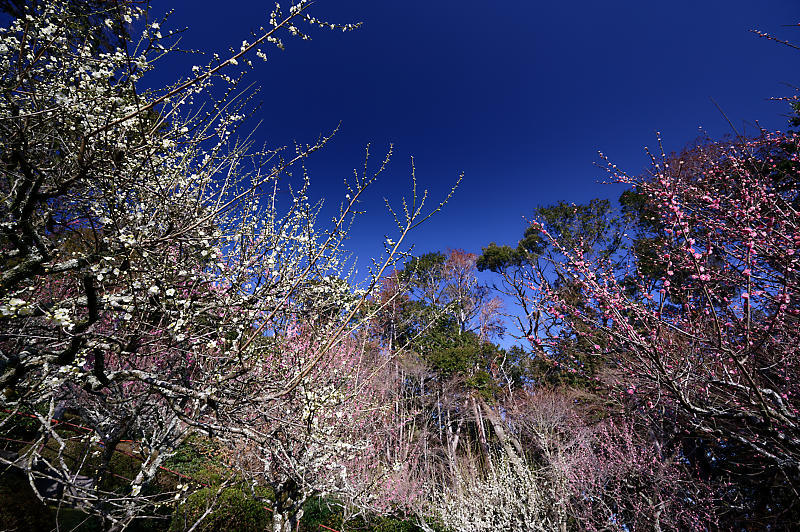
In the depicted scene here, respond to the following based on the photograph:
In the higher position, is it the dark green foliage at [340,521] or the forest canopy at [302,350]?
the forest canopy at [302,350]

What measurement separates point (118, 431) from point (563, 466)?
366 inches

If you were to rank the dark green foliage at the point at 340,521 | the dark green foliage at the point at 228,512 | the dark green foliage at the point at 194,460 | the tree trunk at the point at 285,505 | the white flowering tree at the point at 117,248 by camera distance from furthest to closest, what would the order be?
the dark green foliage at the point at 194,460 → the dark green foliage at the point at 340,521 → the dark green foliage at the point at 228,512 → the tree trunk at the point at 285,505 → the white flowering tree at the point at 117,248

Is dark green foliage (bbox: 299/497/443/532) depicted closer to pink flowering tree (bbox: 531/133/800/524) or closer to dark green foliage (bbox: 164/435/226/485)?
dark green foliage (bbox: 164/435/226/485)

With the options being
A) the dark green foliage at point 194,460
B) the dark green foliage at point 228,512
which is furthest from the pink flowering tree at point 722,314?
the dark green foliage at point 194,460

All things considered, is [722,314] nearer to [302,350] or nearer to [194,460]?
[302,350]

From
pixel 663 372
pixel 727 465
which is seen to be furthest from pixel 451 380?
pixel 663 372

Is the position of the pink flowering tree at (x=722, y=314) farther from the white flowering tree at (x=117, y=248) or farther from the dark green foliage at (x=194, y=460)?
the dark green foliage at (x=194, y=460)

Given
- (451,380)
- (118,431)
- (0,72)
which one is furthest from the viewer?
(451,380)

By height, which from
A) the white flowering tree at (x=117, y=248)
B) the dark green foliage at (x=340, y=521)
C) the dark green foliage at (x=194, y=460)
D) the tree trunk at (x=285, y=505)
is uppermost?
the white flowering tree at (x=117, y=248)

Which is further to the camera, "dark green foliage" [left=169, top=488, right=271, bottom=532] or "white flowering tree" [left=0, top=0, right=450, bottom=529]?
"dark green foliage" [left=169, top=488, right=271, bottom=532]

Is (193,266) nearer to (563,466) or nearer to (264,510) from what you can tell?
(264,510)

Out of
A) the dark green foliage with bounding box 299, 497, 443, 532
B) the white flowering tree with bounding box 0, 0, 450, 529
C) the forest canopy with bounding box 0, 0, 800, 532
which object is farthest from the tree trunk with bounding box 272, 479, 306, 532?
the dark green foliage with bounding box 299, 497, 443, 532

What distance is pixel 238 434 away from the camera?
7.13 ft

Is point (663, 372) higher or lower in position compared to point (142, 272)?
lower
